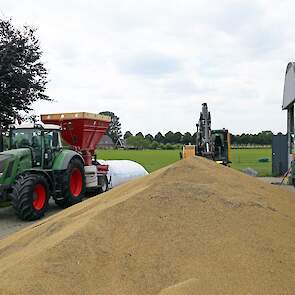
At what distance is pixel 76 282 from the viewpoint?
436 centimetres

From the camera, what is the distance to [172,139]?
387 ft

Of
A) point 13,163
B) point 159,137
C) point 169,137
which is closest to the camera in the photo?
point 13,163

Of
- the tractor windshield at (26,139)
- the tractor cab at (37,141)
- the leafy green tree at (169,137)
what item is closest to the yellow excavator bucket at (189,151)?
the tractor cab at (37,141)

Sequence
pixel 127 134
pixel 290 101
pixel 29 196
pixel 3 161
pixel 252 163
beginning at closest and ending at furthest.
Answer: pixel 29 196 < pixel 3 161 < pixel 290 101 < pixel 252 163 < pixel 127 134

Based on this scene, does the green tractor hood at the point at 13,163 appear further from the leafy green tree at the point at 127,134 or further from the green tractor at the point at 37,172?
the leafy green tree at the point at 127,134

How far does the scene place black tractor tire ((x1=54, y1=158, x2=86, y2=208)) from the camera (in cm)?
1232

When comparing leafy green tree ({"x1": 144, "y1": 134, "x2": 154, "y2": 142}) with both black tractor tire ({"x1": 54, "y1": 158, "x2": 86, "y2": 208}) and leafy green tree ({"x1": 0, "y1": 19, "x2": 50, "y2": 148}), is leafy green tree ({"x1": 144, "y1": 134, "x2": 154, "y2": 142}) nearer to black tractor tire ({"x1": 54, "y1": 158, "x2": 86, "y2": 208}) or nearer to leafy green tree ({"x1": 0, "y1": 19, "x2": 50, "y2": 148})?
leafy green tree ({"x1": 0, "y1": 19, "x2": 50, "y2": 148})

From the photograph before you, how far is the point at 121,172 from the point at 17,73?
558cm

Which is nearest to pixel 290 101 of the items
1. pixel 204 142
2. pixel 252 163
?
pixel 204 142

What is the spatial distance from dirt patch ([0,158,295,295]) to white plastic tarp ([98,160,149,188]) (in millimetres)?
10446

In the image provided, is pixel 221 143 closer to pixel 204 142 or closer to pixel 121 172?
pixel 204 142

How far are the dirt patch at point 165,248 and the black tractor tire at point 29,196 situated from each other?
4.14 metres

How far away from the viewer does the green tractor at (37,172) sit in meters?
10.5

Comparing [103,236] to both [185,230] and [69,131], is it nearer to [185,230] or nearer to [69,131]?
[185,230]
